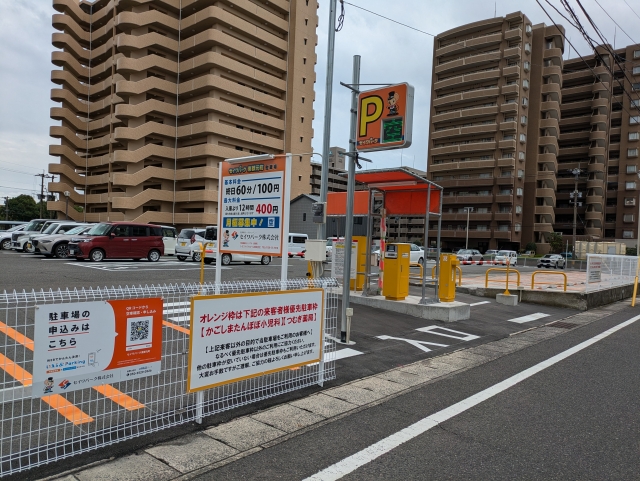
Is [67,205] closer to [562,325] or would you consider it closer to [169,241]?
[169,241]

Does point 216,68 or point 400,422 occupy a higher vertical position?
point 216,68

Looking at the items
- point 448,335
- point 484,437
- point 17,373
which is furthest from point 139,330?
point 448,335

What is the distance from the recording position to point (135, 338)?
142 inches

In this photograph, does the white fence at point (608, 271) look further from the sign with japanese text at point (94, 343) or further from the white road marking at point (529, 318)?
the sign with japanese text at point (94, 343)

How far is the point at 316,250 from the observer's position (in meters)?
7.86

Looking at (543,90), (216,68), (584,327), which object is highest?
(543,90)

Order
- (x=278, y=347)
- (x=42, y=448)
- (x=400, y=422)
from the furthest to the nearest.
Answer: (x=278, y=347), (x=400, y=422), (x=42, y=448)

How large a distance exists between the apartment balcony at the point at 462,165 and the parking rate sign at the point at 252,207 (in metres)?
59.5

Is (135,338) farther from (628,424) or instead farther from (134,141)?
(134,141)

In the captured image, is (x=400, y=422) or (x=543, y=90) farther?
(x=543, y=90)

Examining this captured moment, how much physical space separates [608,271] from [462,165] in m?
49.6

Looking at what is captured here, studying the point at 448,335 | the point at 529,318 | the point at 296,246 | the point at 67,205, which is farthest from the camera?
the point at 67,205

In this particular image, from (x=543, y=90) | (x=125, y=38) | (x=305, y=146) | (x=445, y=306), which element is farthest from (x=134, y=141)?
(x=543, y=90)

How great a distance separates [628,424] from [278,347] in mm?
3411
